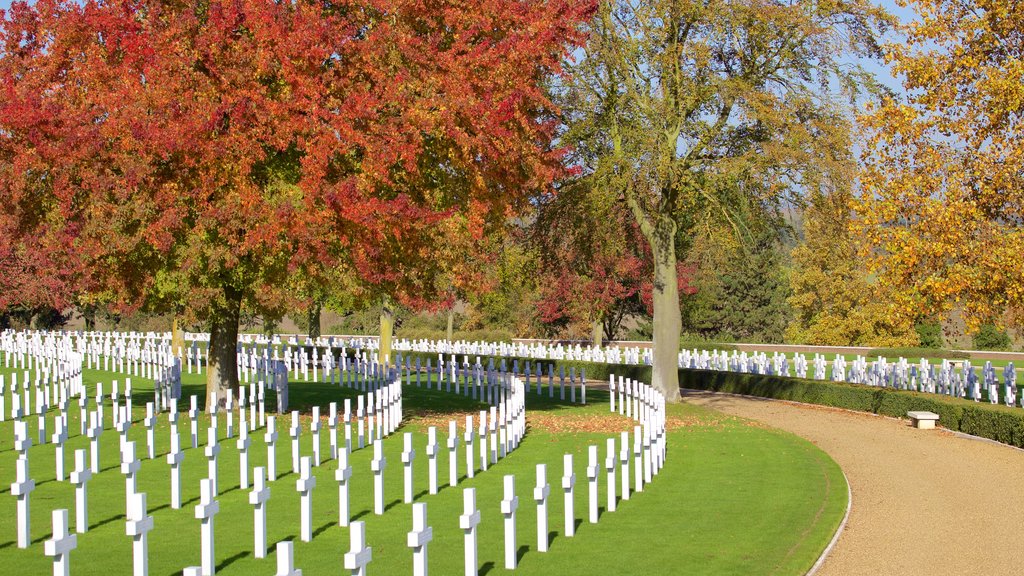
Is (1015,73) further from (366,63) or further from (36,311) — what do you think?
(36,311)

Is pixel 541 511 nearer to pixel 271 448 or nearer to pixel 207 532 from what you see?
pixel 207 532

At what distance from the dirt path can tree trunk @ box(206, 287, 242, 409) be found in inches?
453

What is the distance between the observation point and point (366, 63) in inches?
845

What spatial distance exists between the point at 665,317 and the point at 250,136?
1418 cm

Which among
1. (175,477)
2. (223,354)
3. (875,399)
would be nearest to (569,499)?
(175,477)

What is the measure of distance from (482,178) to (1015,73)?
31.9 ft

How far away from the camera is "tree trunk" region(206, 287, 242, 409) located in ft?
78.5

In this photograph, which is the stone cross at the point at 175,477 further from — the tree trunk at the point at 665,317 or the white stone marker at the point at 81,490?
the tree trunk at the point at 665,317

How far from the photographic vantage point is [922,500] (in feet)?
49.1

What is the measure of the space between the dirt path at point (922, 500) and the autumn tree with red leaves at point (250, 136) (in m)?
8.26

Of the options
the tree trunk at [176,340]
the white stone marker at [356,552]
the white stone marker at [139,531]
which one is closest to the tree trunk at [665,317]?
the tree trunk at [176,340]

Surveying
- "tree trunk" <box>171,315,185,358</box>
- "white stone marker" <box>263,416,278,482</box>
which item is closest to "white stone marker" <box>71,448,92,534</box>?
"white stone marker" <box>263,416,278,482</box>

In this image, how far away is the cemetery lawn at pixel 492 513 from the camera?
1080 cm

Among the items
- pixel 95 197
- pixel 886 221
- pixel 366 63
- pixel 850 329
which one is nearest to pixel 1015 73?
pixel 886 221
